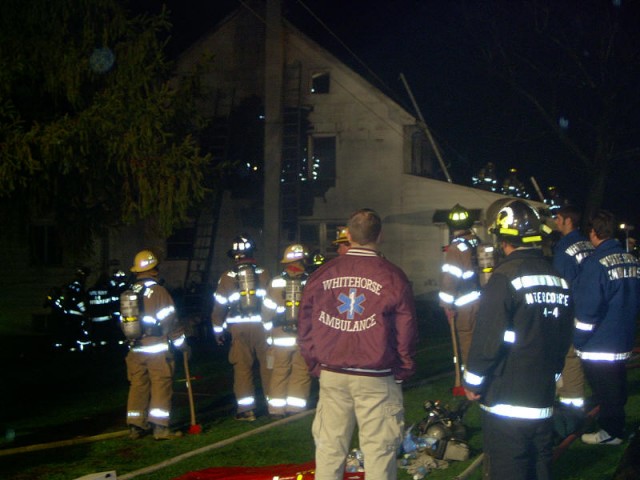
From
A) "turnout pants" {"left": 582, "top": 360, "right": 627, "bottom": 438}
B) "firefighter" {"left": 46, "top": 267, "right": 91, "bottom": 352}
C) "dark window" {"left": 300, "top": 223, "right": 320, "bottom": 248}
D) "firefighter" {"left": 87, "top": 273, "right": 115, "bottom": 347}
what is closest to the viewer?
"turnout pants" {"left": 582, "top": 360, "right": 627, "bottom": 438}

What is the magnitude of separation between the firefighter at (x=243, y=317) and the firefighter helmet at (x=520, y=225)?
16.3ft

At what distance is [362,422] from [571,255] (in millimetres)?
3663

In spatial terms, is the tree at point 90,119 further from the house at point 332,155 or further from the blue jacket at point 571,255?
the blue jacket at point 571,255

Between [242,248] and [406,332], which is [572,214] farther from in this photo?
[242,248]

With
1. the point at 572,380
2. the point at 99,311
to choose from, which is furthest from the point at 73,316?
the point at 572,380

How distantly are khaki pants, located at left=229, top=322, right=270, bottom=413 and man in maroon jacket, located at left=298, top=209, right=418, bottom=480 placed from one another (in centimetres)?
456

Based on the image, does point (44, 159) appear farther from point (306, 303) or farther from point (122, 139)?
point (306, 303)

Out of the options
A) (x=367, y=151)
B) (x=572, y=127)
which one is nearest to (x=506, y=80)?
(x=572, y=127)

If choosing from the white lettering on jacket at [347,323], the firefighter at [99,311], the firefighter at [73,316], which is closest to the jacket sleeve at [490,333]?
the white lettering on jacket at [347,323]

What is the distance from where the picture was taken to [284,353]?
399 inches

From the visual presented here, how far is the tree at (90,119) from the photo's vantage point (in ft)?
49.5

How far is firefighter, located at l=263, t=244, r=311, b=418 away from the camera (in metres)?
10.0

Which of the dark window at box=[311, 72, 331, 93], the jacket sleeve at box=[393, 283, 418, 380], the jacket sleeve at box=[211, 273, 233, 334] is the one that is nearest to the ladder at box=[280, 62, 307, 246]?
the dark window at box=[311, 72, 331, 93]

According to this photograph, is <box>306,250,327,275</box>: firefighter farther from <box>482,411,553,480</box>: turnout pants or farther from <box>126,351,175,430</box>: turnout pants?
A: <box>482,411,553,480</box>: turnout pants
